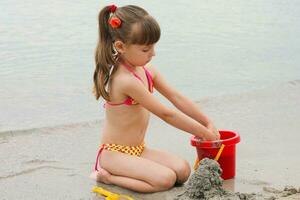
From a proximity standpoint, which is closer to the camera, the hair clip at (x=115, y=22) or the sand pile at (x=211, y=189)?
the sand pile at (x=211, y=189)

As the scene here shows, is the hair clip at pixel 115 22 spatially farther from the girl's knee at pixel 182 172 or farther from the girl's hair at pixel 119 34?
the girl's knee at pixel 182 172

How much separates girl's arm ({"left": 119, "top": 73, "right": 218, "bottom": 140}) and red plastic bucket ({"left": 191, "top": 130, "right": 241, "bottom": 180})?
0.06 m

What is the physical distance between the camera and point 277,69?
583 cm

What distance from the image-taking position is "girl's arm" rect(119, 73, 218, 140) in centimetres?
315

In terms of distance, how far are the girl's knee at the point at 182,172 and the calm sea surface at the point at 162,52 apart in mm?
1445

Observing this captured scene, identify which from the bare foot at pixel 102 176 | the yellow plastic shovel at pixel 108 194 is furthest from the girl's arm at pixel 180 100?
the yellow plastic shovel at pixel 108 194

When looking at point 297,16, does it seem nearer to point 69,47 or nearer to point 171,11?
point 171,11

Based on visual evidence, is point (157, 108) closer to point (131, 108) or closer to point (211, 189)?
point (131, 108)

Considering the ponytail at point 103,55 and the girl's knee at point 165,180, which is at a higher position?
the ponytail at point 103,55

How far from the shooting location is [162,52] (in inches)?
245

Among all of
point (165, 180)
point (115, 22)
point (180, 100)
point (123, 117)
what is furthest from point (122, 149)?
point (115, 22)

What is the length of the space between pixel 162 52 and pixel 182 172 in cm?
315


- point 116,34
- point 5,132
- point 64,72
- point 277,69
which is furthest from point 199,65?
point 116,34

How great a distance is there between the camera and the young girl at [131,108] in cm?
312
